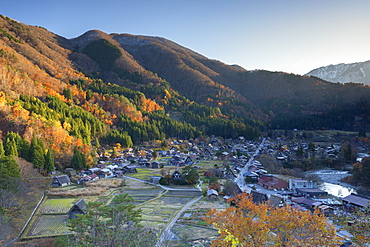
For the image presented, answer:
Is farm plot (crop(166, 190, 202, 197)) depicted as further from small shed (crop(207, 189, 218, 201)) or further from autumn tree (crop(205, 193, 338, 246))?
autumn tree (crop(205, 193, 338, 246))

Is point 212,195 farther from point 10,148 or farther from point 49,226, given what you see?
point 10,148

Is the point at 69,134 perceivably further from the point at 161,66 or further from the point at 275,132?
the point at 161,66

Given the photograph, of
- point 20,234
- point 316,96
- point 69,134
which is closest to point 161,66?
point 316,96

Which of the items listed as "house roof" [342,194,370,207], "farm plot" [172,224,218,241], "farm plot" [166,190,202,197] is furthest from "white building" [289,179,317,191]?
"farm plot" [172,224,218,241]

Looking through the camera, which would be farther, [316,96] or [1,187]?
[316,96]

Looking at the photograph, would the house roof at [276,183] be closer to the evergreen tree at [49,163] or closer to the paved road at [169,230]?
the paved road at [169,230]
